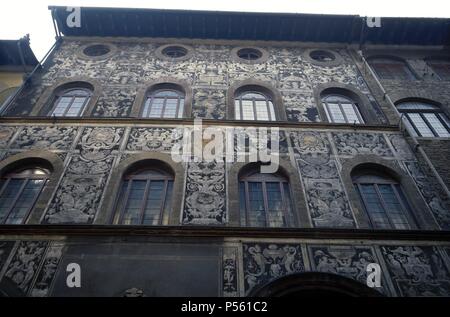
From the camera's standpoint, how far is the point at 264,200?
23.6 feet

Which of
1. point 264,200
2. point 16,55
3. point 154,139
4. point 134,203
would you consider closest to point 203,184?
point 264,200

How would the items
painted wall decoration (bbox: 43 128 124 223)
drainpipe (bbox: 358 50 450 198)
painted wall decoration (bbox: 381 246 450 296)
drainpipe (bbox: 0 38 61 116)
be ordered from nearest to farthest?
painted wall decoration (bbox: 381 246 450 296) < painted wall decoration (bbox: 43 128 124 223) < drainpipe (bbox: 358 50 450 198) < drainpipe (bbox: 0 38 61 116)

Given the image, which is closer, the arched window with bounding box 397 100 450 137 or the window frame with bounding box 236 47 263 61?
the arched window with bounding box 397 100 450 137

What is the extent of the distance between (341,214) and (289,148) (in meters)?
1.97

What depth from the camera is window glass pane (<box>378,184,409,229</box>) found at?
698 centimetres

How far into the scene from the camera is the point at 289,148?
26.8ft

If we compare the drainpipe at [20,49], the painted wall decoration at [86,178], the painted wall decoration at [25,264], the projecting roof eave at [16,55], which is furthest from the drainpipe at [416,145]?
the drainpipe at [20,49]

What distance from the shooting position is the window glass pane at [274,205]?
6.83 m

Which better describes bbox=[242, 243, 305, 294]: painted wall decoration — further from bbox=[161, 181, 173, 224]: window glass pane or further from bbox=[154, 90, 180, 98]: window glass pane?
bbox=[154, 90, 180, 98]: window glass pane

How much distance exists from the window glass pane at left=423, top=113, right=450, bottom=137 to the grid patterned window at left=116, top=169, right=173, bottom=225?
6.86 meters

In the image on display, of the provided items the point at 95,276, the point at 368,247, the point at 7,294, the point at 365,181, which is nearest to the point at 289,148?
the point at 365,181

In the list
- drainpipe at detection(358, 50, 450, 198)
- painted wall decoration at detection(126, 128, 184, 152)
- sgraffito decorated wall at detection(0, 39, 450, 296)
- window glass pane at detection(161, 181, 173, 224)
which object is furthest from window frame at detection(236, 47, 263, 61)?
window glass pane at detection(161, 181, 173, 224)

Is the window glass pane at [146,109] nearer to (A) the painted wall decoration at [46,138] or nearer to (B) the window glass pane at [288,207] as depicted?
(A) the painted wall decoration at [46,138]

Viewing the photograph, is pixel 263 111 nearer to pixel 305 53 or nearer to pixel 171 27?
pixel 305 53
